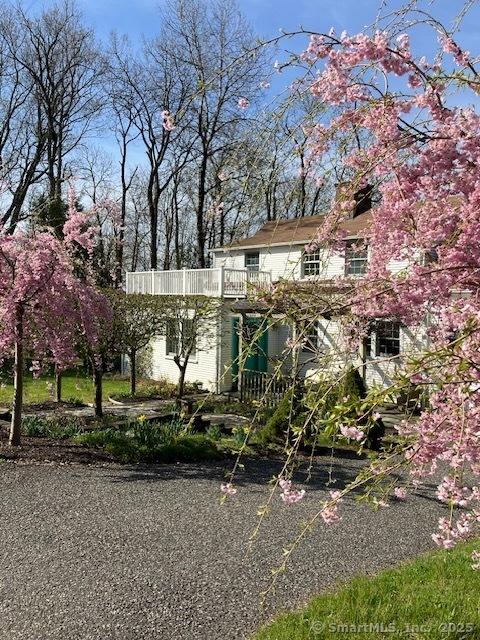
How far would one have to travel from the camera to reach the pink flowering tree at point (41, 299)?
27.2 ft

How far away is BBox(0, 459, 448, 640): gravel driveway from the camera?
12.9 feet

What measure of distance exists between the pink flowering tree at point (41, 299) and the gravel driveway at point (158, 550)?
1.84 metres

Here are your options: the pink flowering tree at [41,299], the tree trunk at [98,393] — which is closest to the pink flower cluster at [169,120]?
the pink flowering tree at [41,299]

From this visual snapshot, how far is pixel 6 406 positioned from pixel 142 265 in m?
27.1

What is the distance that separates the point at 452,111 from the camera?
2621mm

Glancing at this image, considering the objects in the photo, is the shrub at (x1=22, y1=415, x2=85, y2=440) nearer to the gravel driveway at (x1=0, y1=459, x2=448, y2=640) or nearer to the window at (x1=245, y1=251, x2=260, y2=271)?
the gravel driveway at (x1=0, y1=459, x2=448, y2=640)

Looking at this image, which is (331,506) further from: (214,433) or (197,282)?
(197,282)

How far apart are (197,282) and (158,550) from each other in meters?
13.4

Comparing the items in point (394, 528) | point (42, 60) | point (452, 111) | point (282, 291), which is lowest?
point (394, 528)

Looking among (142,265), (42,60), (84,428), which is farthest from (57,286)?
(142,265)

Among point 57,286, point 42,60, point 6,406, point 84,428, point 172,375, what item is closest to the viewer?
point 57,286

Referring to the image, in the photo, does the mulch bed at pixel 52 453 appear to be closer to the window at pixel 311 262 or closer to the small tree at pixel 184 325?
the window at pixel 311 262

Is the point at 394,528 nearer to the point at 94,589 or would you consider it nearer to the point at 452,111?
the point at 94,589

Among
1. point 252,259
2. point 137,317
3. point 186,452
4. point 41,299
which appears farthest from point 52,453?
point 252,259
